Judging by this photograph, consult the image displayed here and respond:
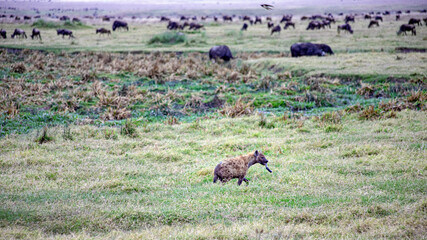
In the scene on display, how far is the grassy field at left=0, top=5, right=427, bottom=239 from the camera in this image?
226 inches

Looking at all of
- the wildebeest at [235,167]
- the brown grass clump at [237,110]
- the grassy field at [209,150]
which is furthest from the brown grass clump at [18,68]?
the wildebeest at [235,167]

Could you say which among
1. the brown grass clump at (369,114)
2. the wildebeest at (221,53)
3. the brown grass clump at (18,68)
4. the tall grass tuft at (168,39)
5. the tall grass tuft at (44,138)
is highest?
the tall grass tuft at (168,39)

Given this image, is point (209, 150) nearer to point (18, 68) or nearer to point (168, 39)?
point (18, 68)

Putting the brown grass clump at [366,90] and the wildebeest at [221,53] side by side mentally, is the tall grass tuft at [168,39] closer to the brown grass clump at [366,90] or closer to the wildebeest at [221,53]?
the wildebeest at [221,53]

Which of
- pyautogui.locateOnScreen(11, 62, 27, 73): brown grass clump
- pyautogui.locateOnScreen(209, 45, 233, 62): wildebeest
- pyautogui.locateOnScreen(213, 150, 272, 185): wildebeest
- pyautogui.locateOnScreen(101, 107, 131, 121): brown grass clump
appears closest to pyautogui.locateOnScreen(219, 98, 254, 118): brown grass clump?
pyautogui.locateOnScreen(101, 107, 131, 121): brown grass clump

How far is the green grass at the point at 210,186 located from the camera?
219 inches

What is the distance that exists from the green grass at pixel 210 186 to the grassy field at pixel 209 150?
0.10 feet

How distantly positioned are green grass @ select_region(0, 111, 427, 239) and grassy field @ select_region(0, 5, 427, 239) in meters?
0.03

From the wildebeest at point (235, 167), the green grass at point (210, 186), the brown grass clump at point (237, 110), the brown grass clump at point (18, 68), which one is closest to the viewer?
the green grass at point (210, 186)

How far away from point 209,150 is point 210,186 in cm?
267

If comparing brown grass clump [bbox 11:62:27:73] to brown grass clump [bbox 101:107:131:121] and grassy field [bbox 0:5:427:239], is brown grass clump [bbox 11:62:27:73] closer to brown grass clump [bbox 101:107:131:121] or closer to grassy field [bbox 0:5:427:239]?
grassy field [bbox 0:5:427:239]

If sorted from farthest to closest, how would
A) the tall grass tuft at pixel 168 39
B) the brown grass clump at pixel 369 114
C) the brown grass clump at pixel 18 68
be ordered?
the tall grass tuft at pixel 168 39, the brown grass clump at pixel 18 68, the brown grass clump at pixel 369 114

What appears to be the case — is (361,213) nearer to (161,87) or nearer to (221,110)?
(221,110)

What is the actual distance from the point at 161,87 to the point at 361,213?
1275 cm
